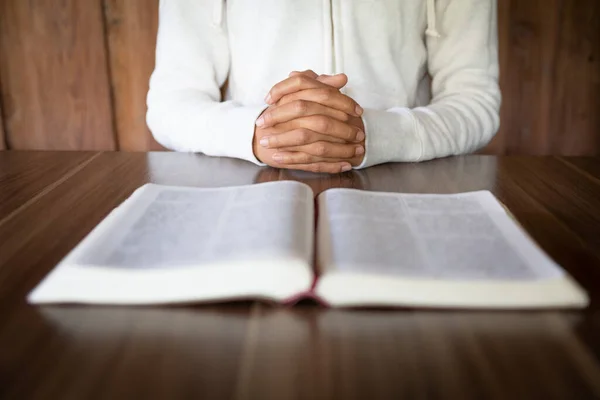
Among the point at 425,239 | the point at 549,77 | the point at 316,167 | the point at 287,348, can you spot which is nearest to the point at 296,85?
the point at 316,167

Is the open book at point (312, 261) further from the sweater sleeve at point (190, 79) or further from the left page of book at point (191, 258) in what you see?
the sweater sleeve at point (190, 79)

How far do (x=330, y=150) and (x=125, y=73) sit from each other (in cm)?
79

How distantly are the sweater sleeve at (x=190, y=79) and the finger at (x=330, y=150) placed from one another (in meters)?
0.12

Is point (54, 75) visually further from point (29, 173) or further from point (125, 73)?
point (29, 173)

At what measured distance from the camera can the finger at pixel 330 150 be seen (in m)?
0.76

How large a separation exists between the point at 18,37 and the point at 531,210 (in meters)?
1.18

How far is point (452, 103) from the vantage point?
96 centimetres

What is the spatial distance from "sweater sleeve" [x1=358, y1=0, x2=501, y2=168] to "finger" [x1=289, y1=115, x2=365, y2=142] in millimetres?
24

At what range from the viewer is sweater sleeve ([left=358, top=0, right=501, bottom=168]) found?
2.66ft

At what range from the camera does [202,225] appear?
19.5 inches

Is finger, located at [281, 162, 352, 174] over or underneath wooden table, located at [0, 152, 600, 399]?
over

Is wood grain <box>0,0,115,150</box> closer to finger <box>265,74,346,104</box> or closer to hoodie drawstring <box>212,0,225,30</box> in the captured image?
hoodie drawstring <box>212,0,225,30</box>

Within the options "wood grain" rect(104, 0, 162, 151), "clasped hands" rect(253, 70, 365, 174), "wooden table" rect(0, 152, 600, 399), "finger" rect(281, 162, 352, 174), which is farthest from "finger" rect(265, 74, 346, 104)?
"wood grain" rect(104, 0, 162, 151)

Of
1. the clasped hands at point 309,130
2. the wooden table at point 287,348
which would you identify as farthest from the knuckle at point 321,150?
the wooden table at point 287,348
